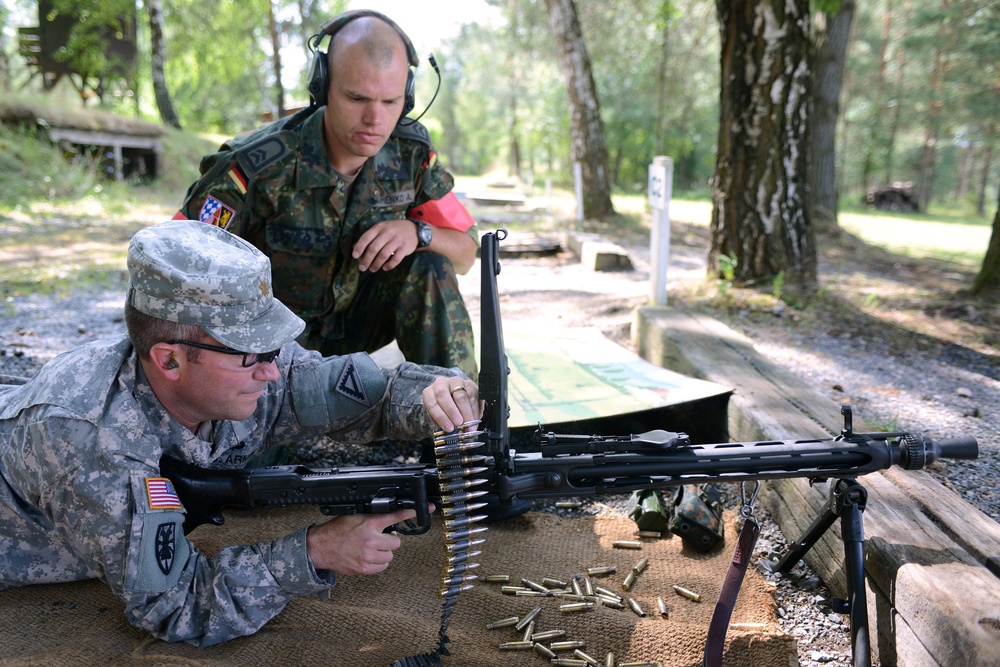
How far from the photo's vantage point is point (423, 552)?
10.6 feet

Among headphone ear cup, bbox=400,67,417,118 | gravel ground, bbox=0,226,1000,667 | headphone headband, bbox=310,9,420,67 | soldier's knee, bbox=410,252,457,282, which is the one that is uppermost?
headphone headband, bbox=310,9,420,67

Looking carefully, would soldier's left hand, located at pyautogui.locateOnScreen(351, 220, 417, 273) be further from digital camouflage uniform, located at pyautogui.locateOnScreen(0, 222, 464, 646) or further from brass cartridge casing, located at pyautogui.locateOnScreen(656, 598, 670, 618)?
brass cartridge casing, located at pyautogui.locateOnScreen(656, 598, 670, 618)

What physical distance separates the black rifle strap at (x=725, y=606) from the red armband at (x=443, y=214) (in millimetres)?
2181

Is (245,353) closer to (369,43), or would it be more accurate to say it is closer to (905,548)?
(369,43)

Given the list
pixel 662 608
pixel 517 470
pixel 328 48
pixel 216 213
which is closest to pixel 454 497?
pixel 517 470

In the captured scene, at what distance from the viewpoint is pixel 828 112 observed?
15.2 meters

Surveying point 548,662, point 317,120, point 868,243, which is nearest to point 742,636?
point 548,662

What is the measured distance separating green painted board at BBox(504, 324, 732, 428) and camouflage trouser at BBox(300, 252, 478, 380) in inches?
17.7

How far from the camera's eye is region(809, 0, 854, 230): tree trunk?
1453 cm

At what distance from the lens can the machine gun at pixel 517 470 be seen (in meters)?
2.29

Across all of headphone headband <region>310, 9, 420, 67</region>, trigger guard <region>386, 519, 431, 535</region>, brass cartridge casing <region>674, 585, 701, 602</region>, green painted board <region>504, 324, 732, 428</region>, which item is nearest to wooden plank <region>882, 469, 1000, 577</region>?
brass cartridge casing <region>674, 585, 701, 602</region>

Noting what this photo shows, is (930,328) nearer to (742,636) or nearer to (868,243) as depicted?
(742,636)

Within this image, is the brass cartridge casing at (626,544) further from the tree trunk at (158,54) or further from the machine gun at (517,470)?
the tree trunk at (158,54)

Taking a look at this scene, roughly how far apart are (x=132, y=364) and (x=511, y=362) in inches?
119
